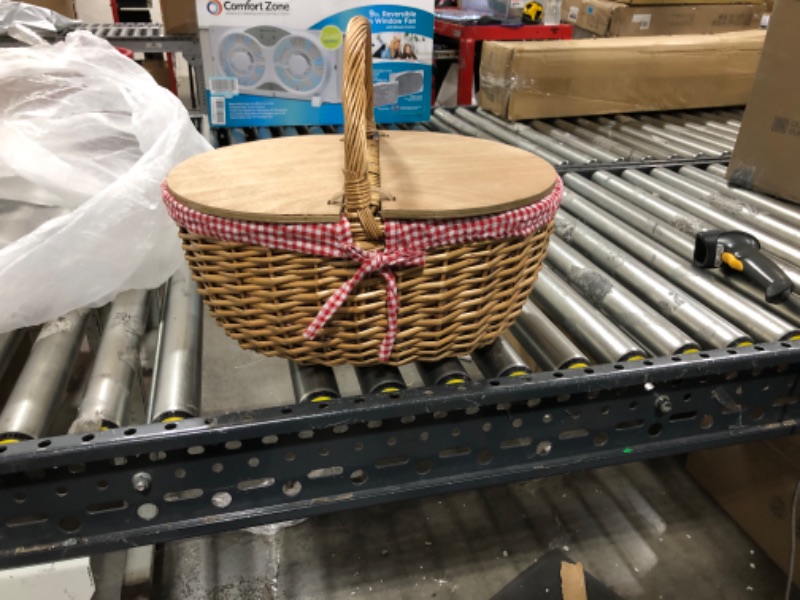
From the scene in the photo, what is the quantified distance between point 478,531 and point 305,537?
0.36 metres

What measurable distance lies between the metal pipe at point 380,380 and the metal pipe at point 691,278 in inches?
16.6

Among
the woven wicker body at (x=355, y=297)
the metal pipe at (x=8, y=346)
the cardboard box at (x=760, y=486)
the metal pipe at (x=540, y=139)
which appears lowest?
the cardboard box at (x=760, y=486)

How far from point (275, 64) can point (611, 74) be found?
2.65 feet

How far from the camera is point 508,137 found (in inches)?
55.9

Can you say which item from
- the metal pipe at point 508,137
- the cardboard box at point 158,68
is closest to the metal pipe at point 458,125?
the metal pipe at point 508,137

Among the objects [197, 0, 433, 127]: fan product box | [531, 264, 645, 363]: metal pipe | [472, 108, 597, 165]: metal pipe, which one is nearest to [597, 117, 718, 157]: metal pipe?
[472, 108, 597, 165]: metal pipe

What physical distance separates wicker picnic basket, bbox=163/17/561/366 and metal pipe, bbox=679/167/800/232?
2.09 feet

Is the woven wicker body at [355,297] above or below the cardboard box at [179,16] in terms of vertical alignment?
below

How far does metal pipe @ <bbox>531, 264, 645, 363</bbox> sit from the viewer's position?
70 cm

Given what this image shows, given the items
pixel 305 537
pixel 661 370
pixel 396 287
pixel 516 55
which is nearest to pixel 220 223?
pixel 396 287

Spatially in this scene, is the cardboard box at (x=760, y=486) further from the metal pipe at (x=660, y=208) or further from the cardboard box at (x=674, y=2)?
the cardboard box at (x=674, y=2)

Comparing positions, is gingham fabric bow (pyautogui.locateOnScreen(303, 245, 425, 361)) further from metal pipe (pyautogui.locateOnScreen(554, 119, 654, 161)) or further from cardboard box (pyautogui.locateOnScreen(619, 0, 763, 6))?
cardboard box (pyautogui.locateOnScreen(619, 0, 763, 6))

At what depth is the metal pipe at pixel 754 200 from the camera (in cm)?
104

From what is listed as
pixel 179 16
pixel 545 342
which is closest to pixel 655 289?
pixel 545 342
